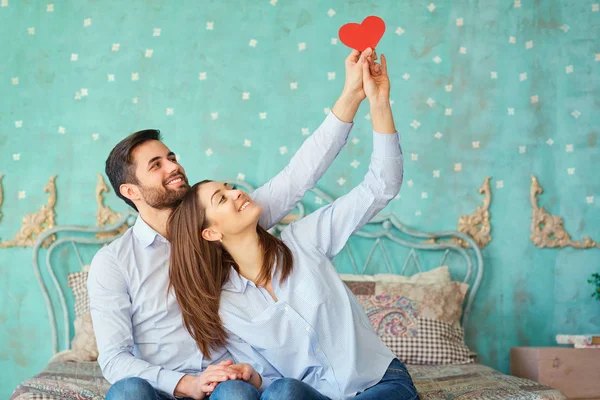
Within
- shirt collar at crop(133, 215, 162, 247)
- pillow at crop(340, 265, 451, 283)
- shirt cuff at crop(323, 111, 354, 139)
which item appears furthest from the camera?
pillow at crop(340, 265, 451, 283)

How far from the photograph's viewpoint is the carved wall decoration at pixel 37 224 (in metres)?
3.25

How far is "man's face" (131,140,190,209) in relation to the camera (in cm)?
205

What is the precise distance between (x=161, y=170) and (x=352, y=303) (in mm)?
696

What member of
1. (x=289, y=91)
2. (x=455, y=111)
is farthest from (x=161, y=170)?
(x=455, y=111)

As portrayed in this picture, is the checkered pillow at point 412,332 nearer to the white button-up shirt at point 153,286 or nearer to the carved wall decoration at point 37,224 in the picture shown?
the white button-up shirt at point 153,286

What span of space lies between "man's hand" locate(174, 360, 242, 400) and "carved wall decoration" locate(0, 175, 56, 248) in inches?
67.1

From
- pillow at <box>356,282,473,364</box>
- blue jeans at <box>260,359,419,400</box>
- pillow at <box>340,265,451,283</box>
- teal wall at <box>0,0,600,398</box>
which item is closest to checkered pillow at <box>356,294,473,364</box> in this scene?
pillow at <box>356,282,473,364</box>

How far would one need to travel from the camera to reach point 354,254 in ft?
11.0

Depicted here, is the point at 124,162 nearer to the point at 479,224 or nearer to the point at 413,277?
the point at 413,277

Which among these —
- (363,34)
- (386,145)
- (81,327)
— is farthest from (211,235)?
(81,327)

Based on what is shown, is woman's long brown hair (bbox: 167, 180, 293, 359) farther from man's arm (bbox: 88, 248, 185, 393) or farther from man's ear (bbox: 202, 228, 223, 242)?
man's arm (bbox: 88, 248, 185, 393)

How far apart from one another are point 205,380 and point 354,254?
1.68 m

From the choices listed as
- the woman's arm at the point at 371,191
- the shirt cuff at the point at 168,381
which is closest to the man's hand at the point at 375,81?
the woman's arm at the point at 371,191

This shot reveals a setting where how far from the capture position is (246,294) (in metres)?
1.95
